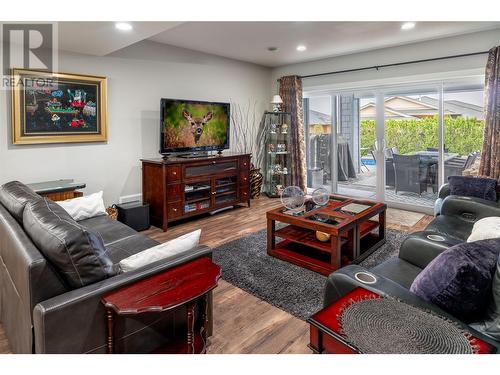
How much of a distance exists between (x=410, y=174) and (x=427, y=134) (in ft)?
2.19

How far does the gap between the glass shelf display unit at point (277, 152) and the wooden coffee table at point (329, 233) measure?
107 inches

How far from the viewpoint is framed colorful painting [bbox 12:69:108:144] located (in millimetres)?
3609

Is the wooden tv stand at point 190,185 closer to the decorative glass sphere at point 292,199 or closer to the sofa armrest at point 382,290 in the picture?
the decorative glass sphere at point 292,199

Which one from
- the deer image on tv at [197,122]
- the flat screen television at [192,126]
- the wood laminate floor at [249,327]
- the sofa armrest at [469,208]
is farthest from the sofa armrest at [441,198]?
the deer image on tv at [197,122]

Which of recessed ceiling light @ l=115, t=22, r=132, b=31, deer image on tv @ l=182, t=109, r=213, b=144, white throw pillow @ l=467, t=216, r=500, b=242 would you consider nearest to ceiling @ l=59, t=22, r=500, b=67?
recessed ceiling light @ l=115, t=22, r=132, b=31

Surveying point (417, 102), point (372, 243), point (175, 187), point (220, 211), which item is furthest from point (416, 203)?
point (175, 187)

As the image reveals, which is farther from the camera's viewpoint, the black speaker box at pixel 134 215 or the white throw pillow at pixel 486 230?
the black speaker box at pixel 134 215

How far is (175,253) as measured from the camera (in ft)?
6.13

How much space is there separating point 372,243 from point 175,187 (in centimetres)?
248

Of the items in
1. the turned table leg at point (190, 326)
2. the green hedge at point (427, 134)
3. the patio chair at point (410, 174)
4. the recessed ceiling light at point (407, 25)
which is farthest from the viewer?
the patio chair at point (410, 174)

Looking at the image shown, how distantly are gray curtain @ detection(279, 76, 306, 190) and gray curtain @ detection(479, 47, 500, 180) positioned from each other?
2.83 m

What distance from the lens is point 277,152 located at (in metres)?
6.27

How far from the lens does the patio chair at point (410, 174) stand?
17.1 ft

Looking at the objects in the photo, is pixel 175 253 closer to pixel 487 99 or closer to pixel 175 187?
pixel 175 187
